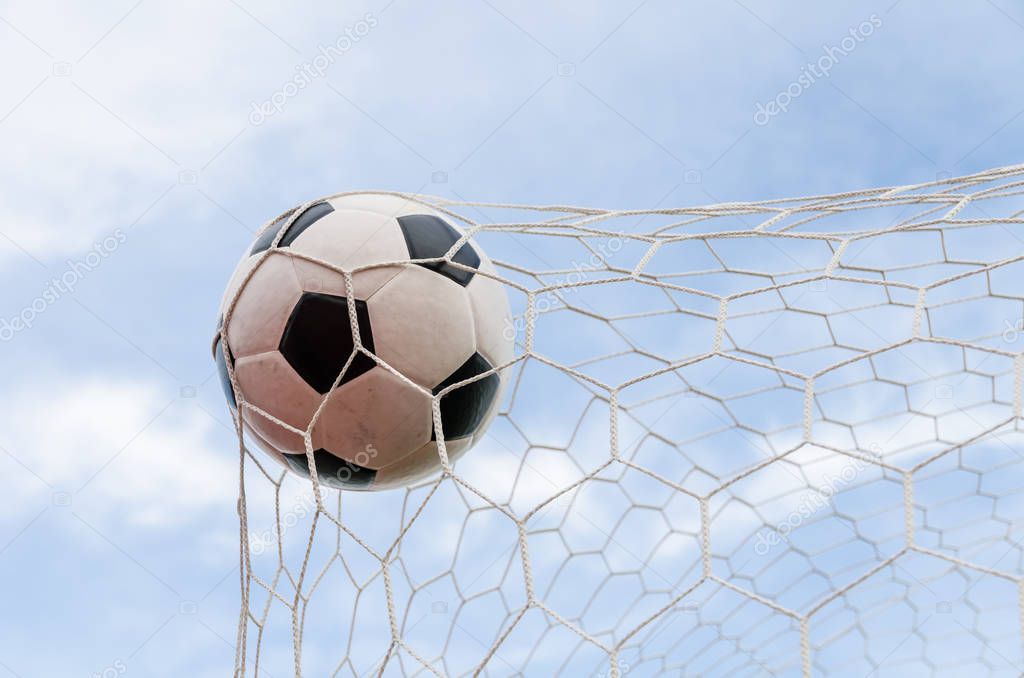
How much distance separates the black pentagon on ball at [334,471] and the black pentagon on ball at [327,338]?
30 cm

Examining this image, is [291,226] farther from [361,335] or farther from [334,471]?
[334,471]

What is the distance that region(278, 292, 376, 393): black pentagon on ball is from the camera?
3094 mm

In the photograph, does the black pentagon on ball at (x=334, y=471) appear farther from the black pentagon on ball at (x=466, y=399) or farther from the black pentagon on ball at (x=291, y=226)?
the black pentagon on ball at (x=291, y=226)

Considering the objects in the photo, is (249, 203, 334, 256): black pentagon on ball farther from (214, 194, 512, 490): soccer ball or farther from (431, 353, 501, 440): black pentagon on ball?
(431, 353, 501, 440): black pentagon on ball

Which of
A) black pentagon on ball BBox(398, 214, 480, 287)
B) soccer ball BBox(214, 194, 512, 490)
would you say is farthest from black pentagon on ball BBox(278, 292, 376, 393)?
black pentagon on ball BBox(398, 214, 480, 287)

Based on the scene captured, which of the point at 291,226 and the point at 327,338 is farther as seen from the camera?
the point at 291,226

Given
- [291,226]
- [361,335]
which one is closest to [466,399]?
[361,335]

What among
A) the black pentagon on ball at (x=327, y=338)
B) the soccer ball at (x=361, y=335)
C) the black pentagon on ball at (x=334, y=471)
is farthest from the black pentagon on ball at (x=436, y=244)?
the black pentagon on ball at (x=334, y=471)

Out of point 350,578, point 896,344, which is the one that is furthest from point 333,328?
point 896,344

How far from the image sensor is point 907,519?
2609 millimetres

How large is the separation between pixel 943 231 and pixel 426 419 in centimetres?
187

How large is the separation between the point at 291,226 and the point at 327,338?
0.48 meters

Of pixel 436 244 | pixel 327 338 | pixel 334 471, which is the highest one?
pixel 436 244

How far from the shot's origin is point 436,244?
10.7 feet
